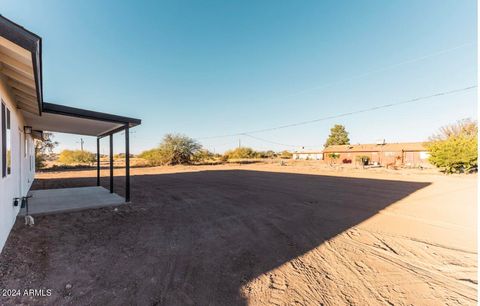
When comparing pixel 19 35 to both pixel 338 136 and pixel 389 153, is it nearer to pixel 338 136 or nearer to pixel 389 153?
pixel 389 153

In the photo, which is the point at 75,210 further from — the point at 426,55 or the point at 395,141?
the point at 395,141

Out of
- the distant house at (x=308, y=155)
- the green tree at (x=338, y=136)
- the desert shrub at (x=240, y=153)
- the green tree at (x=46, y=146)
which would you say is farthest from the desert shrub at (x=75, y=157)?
the green tree at (x=338, y=136)

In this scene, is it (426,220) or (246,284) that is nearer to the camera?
(246,284)

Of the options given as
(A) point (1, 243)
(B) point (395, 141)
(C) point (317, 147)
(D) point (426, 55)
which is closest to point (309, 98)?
(D) point (426, 55)

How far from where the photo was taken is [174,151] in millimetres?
29969

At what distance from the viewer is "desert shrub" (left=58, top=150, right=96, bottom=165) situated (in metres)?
30.4

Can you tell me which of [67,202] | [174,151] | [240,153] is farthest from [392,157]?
[67,202]

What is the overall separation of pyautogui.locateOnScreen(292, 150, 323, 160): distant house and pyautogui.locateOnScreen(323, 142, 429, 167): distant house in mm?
13785

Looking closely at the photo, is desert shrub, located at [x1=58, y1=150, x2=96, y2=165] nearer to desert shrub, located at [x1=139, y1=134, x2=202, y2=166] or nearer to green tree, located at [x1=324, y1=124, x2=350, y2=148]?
desert shrub, located at [x1=139, y1=134, x2=202, y2=166]

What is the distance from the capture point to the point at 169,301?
2.24m

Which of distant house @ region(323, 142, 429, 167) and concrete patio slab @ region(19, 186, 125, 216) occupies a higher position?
distant house @ region(323, 142, 429, 167)

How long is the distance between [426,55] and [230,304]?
59.8 ft

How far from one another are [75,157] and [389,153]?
48.6 meters

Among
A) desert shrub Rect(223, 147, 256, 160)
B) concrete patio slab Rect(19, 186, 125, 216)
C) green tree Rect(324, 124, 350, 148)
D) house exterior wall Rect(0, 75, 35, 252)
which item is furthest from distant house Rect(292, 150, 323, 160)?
house exterior wall Rect(0, 75, 35, 252)
